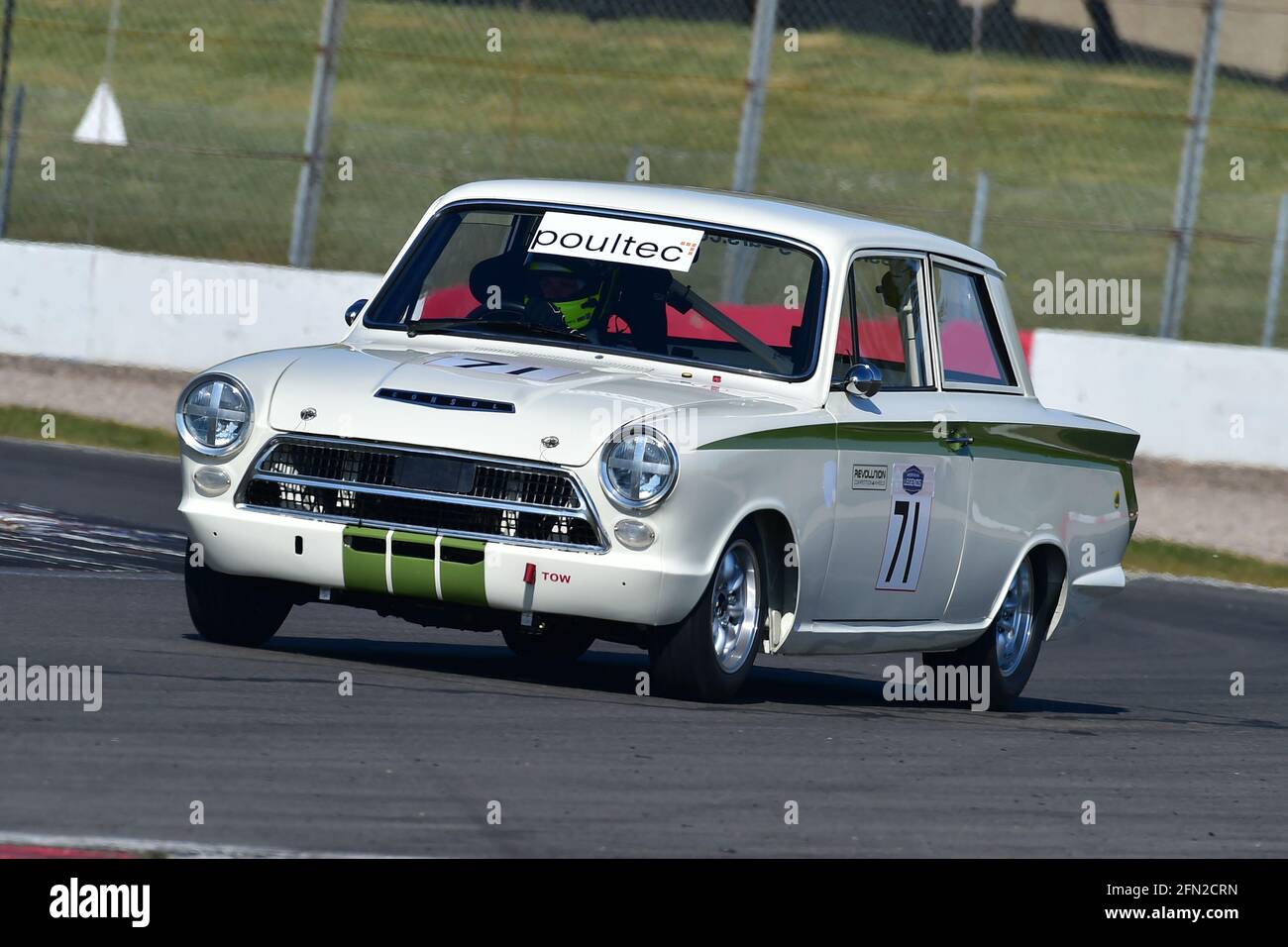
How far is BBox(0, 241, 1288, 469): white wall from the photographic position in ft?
A: 55.1

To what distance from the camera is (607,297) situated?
336 inches

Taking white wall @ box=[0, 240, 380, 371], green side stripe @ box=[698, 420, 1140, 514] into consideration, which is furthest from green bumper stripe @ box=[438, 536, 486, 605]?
white wall @ box=[0, 240, 380, 371]

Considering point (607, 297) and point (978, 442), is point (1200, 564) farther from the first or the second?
point (607, 297)

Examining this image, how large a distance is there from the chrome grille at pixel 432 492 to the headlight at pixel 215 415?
16 cm

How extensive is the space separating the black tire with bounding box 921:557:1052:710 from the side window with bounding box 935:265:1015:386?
0.79m

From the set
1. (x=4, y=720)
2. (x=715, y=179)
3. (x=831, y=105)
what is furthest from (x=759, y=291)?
(x=831, y=105)

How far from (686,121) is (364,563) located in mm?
27195

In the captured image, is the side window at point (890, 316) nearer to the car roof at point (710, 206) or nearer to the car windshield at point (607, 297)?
the car roof at point (710, 206)

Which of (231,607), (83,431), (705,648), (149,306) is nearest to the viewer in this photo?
(705,648)

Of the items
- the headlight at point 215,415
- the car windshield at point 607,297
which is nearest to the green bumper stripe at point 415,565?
the headlight at point 215,415

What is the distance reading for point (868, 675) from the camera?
35.6 ft

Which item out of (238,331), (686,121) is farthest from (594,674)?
(686,121)

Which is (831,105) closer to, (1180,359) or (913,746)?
(1180,359)

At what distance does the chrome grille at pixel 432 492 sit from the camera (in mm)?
7461
